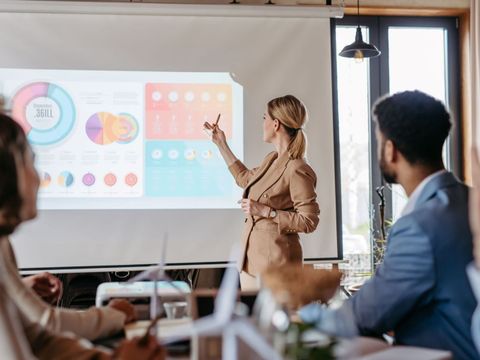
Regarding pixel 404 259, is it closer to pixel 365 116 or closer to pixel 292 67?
pixel 292 67

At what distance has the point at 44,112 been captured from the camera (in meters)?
4.10

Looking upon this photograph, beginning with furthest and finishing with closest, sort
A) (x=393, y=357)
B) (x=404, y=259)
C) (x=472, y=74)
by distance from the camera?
(x=472, y=74) < (x=404, y=259) < (x=393, y=357)

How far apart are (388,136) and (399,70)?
11.8 feet

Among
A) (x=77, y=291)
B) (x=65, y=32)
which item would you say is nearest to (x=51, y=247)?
(x=77, y=291)

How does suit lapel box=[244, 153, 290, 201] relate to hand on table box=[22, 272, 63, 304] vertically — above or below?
above

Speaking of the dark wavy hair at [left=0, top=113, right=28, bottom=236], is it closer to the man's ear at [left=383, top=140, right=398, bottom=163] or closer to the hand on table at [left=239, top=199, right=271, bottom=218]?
the man's ear at [left=383, top=140, right=398, bottom=163]

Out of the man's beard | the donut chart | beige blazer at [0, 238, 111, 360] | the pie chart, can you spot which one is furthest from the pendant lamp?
beige blazer at [0, 238, 111, 360]

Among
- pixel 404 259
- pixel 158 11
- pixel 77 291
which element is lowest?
pixel 77 291

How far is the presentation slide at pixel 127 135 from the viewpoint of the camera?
4.09 meters

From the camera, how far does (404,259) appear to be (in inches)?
62.9

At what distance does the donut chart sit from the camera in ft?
13.4

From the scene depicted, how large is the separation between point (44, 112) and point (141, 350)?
322cm

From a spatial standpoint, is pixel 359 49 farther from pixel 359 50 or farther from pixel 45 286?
pixel 45 286

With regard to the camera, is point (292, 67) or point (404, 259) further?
point (292, 67)
